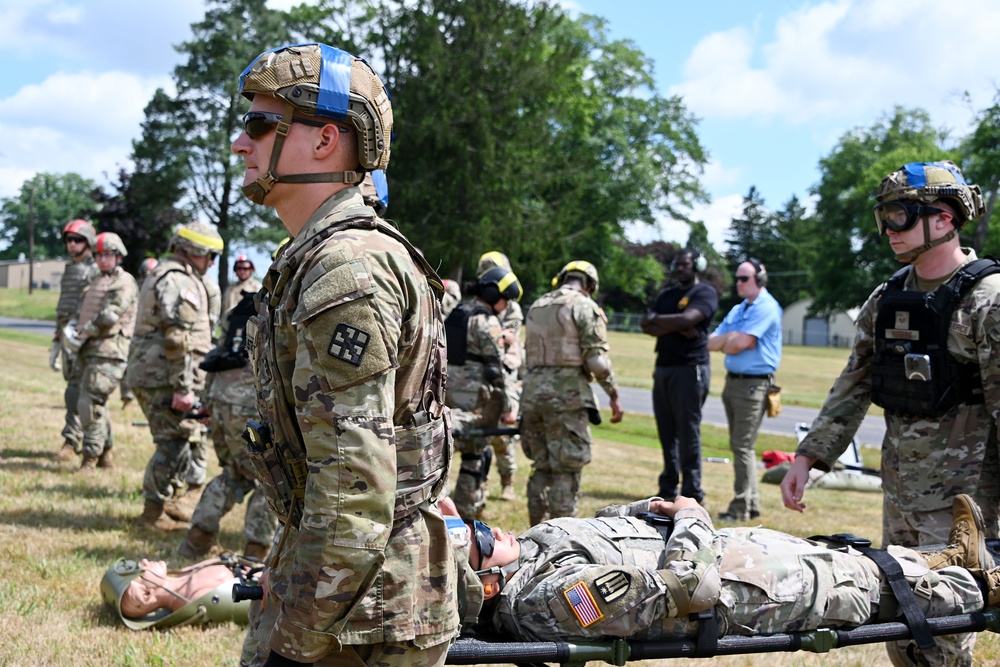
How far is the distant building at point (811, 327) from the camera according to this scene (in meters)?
76.4

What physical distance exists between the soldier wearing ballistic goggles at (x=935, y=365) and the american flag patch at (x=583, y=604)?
178 centimetres

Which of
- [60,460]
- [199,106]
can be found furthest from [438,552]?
[199,106]

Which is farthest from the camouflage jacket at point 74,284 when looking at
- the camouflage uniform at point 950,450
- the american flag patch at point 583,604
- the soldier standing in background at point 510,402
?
the camouflage uniform at point 950,450

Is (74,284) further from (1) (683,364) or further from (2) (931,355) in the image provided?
(2) (931,355)

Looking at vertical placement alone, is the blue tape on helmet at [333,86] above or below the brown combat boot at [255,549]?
above

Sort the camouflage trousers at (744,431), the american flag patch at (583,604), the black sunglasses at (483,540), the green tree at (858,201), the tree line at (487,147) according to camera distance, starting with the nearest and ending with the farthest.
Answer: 1. the american flag patch at (583,604)
2. the black sunglasses at (483,540)
3. the camouflage trousers at (744,431)
4. the tree line at (487,147)
5. the green tree at (858,201)

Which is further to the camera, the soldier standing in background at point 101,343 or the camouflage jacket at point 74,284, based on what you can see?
the camouflage jacket at point 74,284

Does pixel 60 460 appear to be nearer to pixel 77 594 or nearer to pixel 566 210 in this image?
pixel 77 594

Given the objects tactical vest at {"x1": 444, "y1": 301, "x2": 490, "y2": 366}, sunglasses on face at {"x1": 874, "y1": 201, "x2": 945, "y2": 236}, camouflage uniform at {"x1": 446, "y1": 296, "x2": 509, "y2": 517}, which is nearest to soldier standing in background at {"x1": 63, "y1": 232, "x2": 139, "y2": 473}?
tactical vest at {"x1": 444, "y1": 301, "x2": 490, "y2": 366}

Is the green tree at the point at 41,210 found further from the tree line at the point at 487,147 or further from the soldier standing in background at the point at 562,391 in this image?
the soldier standing in background at the point at 562,391

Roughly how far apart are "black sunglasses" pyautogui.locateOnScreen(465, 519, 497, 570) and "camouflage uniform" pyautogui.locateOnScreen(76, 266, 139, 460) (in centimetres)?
656

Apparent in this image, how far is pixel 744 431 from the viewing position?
8.98 m

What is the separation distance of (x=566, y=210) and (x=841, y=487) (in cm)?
2918

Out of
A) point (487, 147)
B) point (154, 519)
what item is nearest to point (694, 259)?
point (154, 519)
